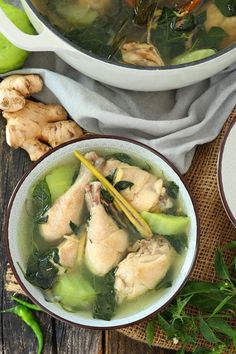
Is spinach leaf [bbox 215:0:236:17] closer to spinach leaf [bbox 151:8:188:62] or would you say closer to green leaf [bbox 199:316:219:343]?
spinach leaf [bbox 151:8:188:62]

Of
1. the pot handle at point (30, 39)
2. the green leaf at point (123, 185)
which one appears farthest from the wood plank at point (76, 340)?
the pot handle at point (30, 39)

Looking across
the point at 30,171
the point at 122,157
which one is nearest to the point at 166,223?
the point at 122,157

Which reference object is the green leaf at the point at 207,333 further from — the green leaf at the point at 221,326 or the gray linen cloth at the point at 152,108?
the gray linen cloth at the point at 152,108

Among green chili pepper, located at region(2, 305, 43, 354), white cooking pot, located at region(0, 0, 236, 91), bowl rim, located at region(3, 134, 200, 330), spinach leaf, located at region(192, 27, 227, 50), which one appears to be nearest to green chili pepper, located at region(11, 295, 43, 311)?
green chili pepper, located at region(2, 305, 43, 354)

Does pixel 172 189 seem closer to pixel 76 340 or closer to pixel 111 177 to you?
pixel 111 177

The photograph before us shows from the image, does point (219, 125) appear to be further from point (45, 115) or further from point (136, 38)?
point (45, 115)

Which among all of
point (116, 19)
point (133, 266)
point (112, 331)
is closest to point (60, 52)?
point (116, 19)
